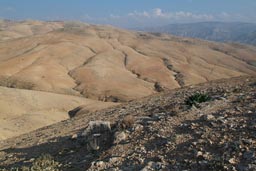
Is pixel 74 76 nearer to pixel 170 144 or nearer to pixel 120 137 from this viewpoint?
pixel 120 137

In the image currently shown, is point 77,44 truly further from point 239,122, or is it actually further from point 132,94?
point 239,122

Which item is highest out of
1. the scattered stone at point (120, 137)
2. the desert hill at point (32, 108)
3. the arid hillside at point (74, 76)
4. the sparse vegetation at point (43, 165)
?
the scattered stone at point (120, 137)

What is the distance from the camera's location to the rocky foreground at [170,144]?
9898 millimetres

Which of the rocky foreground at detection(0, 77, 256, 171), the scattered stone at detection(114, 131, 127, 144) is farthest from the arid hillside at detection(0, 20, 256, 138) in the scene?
the scattered stone at detection(114, 131, 127, 144)

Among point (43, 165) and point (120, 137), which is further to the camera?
point (120, 137)

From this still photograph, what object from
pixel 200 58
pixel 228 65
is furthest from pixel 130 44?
pixel 228 65

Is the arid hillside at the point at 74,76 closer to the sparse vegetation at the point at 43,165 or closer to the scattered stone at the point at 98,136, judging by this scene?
the scattered stone at the point at 98,136

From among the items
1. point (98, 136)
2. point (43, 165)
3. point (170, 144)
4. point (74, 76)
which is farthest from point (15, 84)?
point (170, 144)

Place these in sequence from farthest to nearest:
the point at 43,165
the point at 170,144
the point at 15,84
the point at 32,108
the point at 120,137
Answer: the point at 15,84 → the point at 32,108 → the point at 120,137 → the point at 43,165 → the point at 170,144

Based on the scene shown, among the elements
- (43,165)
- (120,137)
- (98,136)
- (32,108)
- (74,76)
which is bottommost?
(74,76)

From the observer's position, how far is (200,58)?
14825 centimetres

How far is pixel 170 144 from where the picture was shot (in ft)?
36.2

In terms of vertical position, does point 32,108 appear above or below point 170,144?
below

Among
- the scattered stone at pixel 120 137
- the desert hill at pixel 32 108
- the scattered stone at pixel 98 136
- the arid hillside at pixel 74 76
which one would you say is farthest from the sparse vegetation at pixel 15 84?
the scattered stone at pixel 120 137
